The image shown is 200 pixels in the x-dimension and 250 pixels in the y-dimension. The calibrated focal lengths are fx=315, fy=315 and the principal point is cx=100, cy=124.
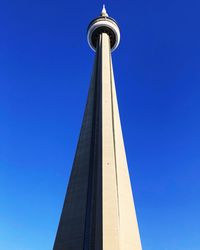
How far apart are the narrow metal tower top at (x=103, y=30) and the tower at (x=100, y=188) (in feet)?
31.9

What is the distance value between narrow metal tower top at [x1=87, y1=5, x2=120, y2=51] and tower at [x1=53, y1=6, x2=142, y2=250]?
31.9 feet

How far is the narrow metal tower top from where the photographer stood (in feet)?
163

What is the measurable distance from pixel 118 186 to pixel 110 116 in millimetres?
8893

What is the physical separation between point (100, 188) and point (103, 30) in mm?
30208

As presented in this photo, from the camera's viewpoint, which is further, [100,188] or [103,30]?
[103,30]

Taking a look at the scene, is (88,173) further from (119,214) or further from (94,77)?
(94,77)

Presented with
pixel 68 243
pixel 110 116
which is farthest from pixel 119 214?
pixel 110 116

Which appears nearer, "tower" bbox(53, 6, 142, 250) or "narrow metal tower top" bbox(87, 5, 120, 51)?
"tower" bbox(53, 6, 142, 250)

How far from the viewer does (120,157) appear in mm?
34250

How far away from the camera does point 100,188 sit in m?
28.5

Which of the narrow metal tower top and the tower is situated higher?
the narrow metal tower top

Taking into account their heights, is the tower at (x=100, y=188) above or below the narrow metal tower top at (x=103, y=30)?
below

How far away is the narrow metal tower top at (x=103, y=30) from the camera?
49.6m

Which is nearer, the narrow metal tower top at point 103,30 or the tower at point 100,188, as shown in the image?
the tower at point 100,188
